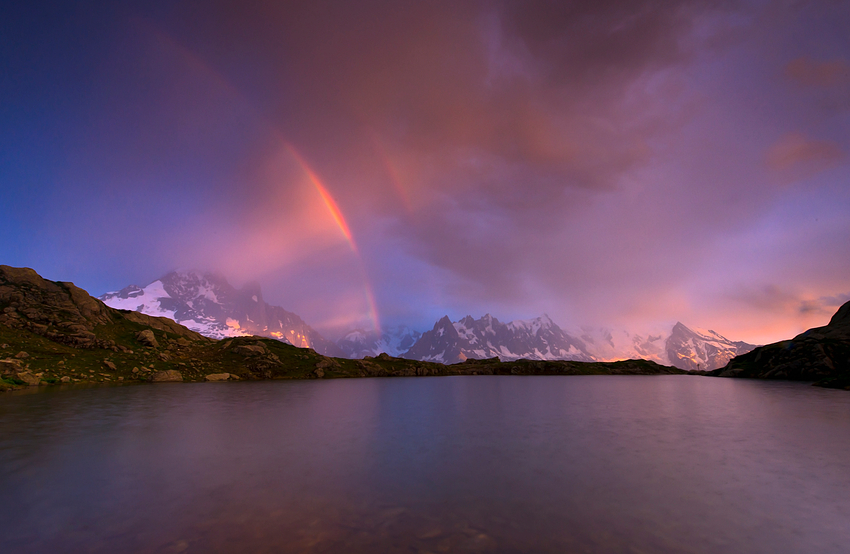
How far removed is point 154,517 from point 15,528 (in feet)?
16.4

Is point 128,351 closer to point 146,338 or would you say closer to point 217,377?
point 146,338

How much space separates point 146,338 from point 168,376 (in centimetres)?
3247

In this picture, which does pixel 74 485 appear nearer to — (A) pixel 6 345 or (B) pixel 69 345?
(A) pixel 6 345

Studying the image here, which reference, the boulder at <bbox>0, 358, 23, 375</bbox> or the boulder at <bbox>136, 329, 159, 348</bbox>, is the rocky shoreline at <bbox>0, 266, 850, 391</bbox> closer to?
the boulder at <bbox>0, 358, 23, 375</bbox>

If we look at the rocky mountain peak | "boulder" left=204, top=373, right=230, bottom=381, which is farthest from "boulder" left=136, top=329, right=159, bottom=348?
the rocky mountain peak

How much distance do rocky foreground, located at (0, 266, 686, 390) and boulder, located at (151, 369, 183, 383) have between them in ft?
0.89

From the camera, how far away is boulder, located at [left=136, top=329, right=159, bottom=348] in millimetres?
137750

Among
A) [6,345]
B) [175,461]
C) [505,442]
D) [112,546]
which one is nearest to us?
[112,546]

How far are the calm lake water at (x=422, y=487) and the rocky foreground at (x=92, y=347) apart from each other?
275 ft

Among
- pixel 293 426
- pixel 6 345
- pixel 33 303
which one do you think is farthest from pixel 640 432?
pixel 33 303

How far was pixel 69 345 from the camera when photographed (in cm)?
11438

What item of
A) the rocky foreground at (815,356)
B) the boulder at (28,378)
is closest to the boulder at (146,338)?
the boulder at (28,378)

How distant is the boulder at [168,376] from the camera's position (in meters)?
116

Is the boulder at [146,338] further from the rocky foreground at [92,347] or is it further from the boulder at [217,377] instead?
the boulder at [217,377]
